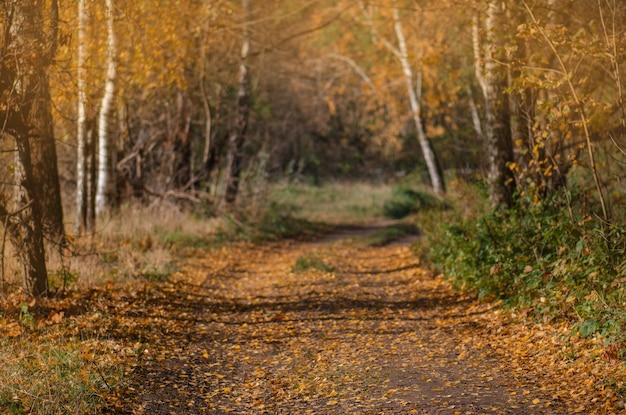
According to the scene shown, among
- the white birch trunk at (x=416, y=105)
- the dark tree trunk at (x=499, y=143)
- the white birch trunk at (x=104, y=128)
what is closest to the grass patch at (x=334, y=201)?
the white birch trunk at (x=416, y=105)

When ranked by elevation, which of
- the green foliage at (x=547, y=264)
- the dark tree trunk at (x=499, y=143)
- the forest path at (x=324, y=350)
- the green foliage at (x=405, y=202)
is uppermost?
the dark tree trunk at (x=499, y=143)

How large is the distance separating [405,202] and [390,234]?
728cm

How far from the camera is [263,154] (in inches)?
794

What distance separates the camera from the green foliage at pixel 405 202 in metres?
25.5

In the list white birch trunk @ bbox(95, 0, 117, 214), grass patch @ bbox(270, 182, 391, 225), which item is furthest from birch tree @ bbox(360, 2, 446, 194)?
white birch trunk @ bbox(95, 0, 117, 214)

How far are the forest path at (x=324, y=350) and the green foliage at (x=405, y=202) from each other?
12.4 meters

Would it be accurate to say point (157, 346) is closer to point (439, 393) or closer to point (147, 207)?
point (439, 393)

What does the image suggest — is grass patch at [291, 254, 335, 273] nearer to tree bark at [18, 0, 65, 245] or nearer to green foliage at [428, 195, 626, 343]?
green foliage at [428, 195, 626, 343]

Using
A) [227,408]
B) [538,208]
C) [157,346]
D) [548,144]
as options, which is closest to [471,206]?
[548,144]

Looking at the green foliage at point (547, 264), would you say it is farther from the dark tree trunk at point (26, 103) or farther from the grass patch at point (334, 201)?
the grass patch at point (334, 201)

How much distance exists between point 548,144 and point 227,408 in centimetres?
735

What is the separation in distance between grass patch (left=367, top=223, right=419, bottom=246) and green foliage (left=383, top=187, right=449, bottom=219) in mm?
3326

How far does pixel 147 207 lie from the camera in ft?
56.7

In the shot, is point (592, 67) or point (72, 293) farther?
point (592, 67)
